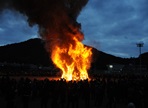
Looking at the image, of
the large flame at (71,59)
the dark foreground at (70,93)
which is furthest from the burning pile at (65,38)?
the dark foreground at (70,93)

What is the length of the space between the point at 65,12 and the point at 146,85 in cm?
2825

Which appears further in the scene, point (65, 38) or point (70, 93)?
point (65, 38)

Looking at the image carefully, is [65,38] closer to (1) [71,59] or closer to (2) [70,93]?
(1) [71,59]

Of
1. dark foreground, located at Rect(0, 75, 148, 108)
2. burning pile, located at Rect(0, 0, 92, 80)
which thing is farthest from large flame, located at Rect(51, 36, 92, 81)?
dark foreground, located at Rect(0, 75, 148, 108)

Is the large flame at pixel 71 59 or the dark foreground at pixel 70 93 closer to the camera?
the dark foreground at pixel 70 93

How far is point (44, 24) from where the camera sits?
155 feet

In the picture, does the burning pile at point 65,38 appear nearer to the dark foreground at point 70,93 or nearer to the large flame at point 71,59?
the large flame at point 71,59

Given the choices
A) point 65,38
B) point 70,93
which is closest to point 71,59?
point 65,38

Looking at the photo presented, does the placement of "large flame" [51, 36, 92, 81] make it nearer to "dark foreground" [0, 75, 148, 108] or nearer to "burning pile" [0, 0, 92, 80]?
"burning pile" [0, 0, 92, 80]

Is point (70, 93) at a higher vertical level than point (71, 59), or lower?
lower

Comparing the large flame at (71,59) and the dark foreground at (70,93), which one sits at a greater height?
the large flame at (71,59)

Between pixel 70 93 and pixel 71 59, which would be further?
pixel 71 59

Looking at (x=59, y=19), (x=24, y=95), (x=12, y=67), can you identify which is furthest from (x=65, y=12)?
(x=12, y=67)

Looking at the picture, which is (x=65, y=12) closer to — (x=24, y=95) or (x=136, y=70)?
(x=24, y=95)
